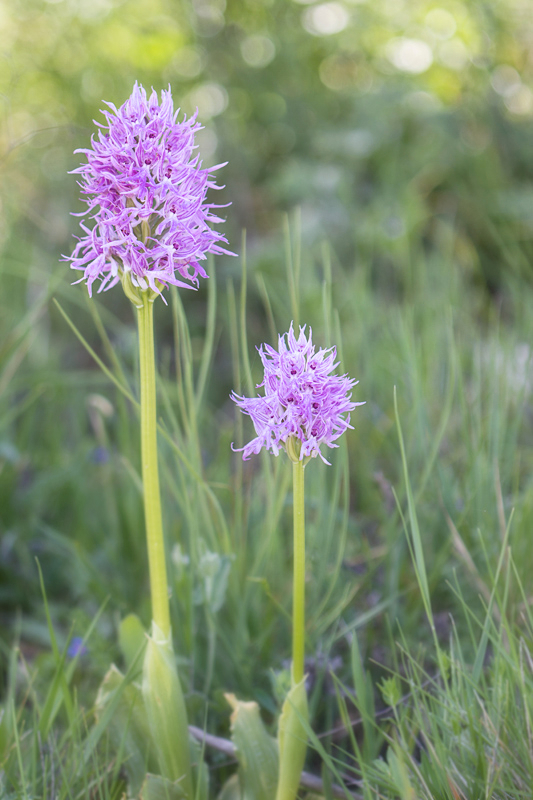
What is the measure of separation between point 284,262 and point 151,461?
255 centimetres

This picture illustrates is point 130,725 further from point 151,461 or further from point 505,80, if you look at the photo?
point 505,80

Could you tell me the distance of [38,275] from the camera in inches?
111

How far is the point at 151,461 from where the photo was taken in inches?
41.9

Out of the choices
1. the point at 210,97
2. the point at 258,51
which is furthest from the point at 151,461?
the point at 258,51

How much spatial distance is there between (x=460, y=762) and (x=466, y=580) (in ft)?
1.98

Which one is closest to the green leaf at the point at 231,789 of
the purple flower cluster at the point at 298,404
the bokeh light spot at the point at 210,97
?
the purple flower cluster at the point at 298,404

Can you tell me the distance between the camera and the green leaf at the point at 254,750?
3.83 feet

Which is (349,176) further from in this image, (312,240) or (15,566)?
(15,566)

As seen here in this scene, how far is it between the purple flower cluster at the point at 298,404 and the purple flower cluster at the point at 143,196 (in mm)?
199

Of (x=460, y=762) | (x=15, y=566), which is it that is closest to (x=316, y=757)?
(x=460, y=762)

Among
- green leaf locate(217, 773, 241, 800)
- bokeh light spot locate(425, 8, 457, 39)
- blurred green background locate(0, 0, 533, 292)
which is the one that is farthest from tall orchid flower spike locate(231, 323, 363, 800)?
bokeh light spot locate(425, 8, 457, 39)

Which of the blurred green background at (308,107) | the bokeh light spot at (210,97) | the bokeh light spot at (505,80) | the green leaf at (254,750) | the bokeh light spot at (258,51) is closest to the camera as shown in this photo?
the green leaf at (254,750)

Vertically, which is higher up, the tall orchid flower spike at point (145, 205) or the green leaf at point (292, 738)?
the tall orchid flower spike at point (145, 205)

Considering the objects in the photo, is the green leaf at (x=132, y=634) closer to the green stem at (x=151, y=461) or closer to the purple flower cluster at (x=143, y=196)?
the green stem at (x=151, y=461)
